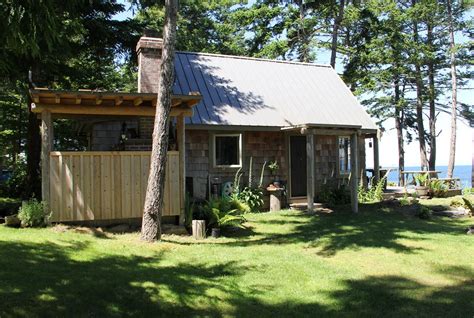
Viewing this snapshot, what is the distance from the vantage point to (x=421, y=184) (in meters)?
16.1

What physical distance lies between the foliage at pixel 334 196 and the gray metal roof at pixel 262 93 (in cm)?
215

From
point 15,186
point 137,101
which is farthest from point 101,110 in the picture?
point 15,186

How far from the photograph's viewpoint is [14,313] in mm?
4258

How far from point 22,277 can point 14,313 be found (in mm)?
1099

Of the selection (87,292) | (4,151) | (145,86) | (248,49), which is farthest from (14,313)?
(248,49)

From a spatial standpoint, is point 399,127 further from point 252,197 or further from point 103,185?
point 103,185

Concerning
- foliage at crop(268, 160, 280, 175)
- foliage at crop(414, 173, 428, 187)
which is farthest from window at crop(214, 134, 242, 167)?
foliage at crop(414, 173, 428, 187)

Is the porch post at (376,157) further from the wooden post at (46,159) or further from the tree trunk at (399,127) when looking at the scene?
the tree trunk at (399,127)

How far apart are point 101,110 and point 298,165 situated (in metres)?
7.47

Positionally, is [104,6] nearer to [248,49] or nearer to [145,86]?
[145,86]

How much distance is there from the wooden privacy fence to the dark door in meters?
5.86

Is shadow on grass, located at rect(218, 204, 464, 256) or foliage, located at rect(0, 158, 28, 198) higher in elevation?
foliage, located at rect(0, 158, 28, 198)

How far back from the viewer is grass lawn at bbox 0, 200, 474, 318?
15.6 feet

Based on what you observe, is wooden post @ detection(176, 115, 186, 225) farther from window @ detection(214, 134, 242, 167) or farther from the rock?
window @ detection(214, 134, 242, 167)
